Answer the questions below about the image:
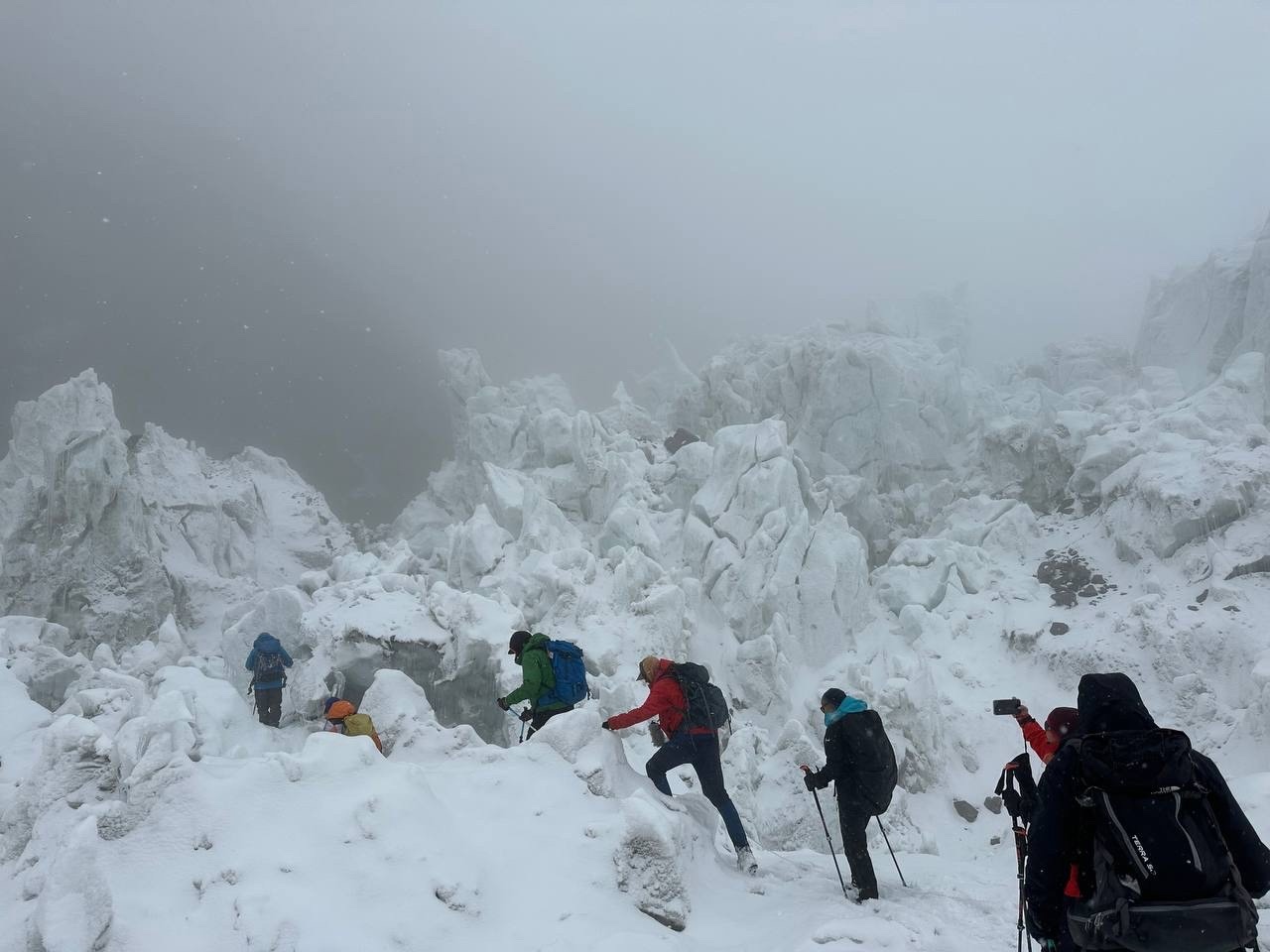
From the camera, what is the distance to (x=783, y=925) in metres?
5.68

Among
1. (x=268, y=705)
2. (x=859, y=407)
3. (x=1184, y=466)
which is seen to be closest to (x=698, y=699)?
(x=268, y=705)

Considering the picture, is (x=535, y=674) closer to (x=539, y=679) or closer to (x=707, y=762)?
(x=539, y=679)

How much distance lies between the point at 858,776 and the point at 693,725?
1620 mm

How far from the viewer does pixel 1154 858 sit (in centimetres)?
288

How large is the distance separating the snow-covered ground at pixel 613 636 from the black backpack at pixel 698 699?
3.33 ft

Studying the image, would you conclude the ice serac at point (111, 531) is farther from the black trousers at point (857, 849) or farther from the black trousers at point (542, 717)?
the black trousers at point (857, 849)

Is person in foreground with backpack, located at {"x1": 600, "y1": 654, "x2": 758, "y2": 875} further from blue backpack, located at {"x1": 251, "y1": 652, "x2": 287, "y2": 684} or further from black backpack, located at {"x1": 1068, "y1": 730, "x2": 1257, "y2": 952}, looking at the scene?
blue backpack, located at {"x1": 251, "y1": 652, "x2": 287, "y2": 684}

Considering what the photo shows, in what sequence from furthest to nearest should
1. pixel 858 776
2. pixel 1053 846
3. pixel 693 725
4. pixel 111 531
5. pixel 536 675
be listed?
pixel 111 531 < pixel 536 675 < pixel 693 725 < pixel 858 776 < pixel 1053 846

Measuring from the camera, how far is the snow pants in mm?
7156

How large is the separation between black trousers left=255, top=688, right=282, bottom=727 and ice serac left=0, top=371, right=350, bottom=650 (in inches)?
1031

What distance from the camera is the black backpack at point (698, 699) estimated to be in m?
7.11

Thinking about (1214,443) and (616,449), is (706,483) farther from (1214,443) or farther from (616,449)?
(1214,443)

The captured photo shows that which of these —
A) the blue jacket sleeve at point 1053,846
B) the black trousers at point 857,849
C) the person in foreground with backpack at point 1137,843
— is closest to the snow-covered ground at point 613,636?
the black trousers at point 857,849

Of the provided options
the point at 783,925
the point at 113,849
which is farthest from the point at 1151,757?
the point at 113,849
